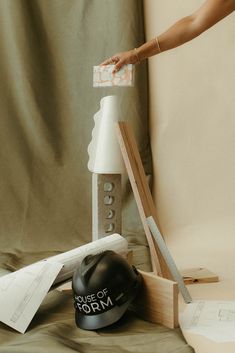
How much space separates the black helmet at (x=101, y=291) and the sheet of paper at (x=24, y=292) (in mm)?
92

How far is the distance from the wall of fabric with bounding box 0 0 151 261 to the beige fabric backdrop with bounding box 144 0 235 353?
71 millimetres

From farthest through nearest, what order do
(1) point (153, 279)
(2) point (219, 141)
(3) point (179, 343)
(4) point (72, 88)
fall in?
(4) point (72, 88), (2) point (219, 141), (1) point (153, 279), (3) point (179, 343)

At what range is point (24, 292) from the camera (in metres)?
1.21

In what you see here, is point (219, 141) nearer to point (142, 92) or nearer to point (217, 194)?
point (217, 194)

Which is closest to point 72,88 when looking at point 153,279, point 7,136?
point 7,136

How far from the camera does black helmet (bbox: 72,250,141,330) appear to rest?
1.14 metres

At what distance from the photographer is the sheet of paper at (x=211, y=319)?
116cm

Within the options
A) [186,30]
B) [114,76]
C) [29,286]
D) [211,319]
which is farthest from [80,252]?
[186,30]

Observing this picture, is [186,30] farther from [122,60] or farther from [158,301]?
[158,301]

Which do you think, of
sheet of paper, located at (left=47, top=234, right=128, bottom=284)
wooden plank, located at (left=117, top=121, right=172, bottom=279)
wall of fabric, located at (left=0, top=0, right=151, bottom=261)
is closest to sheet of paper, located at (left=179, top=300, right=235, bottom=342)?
wooden plank, located at (left=117, top=121, right=172, bottom=279)

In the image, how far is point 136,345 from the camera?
3.58 ft

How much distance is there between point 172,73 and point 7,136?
2.27ft

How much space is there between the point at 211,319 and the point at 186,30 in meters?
0.80

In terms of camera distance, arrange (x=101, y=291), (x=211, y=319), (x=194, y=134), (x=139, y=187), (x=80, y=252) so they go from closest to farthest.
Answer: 1. (x=101, y=291)
2. (x=211, y=319)
3. (x=80, y=252)
4. (x=139, y=187)
5. (x=194, y=134)
